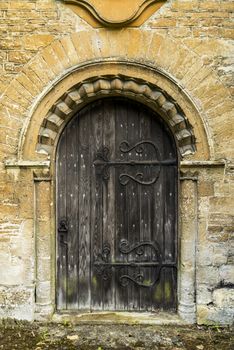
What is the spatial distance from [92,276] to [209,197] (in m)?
1.66

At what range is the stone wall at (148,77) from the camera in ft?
14.3

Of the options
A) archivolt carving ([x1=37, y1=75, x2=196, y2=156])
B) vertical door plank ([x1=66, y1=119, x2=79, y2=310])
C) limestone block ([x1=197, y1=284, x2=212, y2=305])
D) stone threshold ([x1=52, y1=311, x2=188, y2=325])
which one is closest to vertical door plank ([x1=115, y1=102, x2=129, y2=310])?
stone threshold ([x1=52, y1=311, x2=188, y2=325])

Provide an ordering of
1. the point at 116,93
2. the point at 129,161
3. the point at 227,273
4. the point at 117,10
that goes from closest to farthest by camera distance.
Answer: the point at 117,10
the point at 227,273
the point at 116,93
the point at 129,161

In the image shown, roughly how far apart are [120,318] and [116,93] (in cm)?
258

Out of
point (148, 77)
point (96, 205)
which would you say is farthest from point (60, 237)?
point (148, 77)

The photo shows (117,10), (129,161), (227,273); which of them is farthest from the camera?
(129,161)

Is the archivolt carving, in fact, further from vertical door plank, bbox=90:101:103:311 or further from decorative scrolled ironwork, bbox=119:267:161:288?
decorative scrolled ironwork, bbox=119:267:161:288

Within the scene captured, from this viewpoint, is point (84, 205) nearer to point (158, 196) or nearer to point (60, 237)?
point (60, 237)

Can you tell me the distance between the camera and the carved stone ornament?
4.30m

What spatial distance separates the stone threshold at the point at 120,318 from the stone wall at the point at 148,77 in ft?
1.67

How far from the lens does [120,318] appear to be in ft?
15.3

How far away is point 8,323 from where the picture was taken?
448cm

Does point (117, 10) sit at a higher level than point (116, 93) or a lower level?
higher

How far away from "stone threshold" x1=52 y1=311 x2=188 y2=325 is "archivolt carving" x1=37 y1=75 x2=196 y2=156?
189 cm
